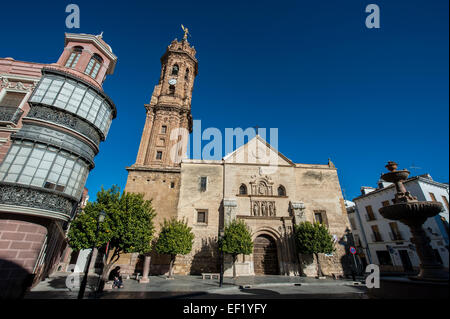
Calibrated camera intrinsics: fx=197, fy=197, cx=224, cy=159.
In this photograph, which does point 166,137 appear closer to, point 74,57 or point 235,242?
point 74,57

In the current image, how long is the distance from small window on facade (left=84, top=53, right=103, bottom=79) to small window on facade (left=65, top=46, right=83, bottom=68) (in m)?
0.73

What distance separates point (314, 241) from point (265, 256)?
186 inches

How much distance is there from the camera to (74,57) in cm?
1292

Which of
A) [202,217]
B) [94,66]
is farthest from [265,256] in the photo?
[94,66]

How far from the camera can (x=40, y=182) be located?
9.08 meters

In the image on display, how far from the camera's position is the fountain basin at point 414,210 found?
5.88m

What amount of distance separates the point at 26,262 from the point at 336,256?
72.3 feet

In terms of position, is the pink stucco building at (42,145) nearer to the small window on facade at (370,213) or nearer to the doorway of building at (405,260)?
the doorway of building at (405,260)

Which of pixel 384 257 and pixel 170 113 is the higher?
pixel 170 113

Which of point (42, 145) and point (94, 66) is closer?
point (42, 145)

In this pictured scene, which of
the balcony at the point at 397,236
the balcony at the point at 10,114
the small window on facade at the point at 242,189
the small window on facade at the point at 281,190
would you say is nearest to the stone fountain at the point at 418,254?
the small window on facade at the point at 281,190

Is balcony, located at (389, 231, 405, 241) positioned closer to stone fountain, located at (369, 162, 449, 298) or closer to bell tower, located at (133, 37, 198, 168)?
stone fountain, located at (369, 162, 449, 298)
